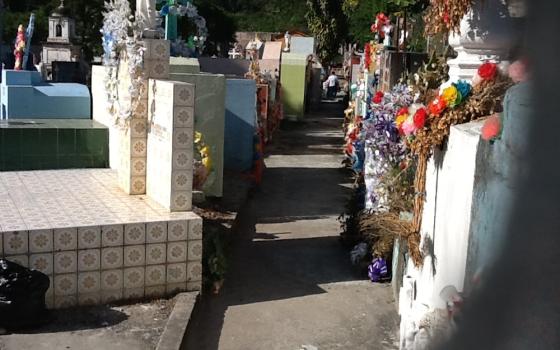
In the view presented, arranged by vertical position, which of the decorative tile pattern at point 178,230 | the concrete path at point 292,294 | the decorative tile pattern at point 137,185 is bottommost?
the concrete path at point 292,294

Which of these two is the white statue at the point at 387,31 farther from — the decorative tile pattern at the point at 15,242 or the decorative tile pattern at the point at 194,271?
the decorative tile pattern at the point at 15,242

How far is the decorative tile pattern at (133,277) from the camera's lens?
524 cm

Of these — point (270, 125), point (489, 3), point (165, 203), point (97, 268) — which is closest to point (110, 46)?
point (165, 203)

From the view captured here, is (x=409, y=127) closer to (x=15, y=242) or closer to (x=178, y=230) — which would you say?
(x=178, y=230)

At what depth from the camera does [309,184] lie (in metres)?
11.7

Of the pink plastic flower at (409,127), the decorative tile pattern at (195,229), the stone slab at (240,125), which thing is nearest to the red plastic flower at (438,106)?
the pink plastic flower at (409,127)

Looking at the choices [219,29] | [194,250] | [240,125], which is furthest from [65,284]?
[219,29]

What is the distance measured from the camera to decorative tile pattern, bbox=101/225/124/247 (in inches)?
200

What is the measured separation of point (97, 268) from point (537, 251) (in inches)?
161

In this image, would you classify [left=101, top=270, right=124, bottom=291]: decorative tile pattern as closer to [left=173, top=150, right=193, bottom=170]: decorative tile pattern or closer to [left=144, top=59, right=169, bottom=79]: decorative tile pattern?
[left=173, top=150, right=193, bottom=170]: decorative tile pattern

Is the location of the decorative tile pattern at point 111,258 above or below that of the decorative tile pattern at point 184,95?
below

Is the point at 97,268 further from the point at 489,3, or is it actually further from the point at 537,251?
the point at 537,251

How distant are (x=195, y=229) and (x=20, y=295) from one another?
4.73 ft

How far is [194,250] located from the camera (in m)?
5.48
